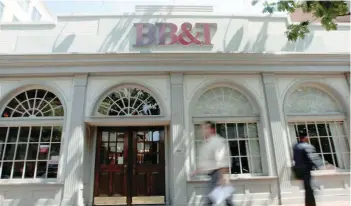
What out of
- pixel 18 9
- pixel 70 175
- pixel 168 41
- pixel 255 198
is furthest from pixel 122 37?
pixel 18 9

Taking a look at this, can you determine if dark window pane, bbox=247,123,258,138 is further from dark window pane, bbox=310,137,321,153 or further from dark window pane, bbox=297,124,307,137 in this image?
dark window pane, bbox=310,137,321,153

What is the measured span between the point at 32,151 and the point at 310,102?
799 cm

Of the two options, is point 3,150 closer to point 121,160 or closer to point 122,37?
point 121,160

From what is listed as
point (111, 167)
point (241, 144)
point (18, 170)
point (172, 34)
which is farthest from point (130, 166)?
point (172, 34)

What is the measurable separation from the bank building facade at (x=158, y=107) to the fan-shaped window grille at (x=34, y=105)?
0.10 ft

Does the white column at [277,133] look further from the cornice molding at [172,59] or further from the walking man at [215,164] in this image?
the walking man at [215,164]

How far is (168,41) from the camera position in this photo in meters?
6.91

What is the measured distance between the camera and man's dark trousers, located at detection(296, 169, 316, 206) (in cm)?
417

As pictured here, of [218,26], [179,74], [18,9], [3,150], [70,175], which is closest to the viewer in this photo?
[70,175]

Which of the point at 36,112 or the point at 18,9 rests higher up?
the point at 18,9

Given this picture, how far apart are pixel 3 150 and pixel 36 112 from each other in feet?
4.13

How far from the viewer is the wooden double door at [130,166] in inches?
246

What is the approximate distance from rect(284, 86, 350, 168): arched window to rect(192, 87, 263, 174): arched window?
1106 millimetres

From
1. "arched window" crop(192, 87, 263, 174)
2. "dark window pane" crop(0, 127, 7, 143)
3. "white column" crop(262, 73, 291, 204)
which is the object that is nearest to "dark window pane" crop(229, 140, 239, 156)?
"arched window" crop(192, 87, 263, 174)
